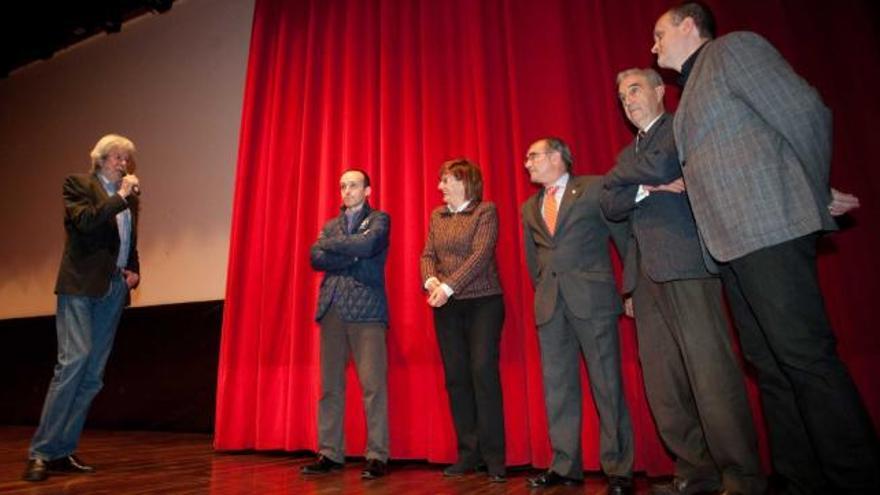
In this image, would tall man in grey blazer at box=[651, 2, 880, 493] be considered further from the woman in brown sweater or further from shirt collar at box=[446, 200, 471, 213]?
shirt collar at box=[446, 200, 471, 213]

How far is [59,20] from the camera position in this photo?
4621mm

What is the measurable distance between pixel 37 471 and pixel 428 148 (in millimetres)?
2306

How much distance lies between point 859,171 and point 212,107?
14.0 feet

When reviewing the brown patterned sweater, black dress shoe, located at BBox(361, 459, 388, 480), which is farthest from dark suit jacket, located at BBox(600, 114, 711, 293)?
black dress shoe, located at BBox(361, 459, 388, 480)

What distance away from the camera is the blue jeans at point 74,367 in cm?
218

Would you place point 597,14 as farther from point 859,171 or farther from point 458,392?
point 458,392

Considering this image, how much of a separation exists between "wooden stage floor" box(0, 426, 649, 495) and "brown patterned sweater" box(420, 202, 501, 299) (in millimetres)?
790

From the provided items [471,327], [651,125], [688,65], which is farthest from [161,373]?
[688,65]

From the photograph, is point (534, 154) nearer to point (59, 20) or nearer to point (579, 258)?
point (579, 258)

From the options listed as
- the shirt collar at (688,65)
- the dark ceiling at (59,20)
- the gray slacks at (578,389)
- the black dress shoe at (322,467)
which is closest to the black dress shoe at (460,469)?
the gray slacks at (578,389)

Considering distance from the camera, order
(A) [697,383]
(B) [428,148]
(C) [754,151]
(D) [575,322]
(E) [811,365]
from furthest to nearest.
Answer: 1. (B) [428,148]
2. (D) [575,322]
3. (A) [697,383]
4. (C) [754,151]
5. (E) [811,365]

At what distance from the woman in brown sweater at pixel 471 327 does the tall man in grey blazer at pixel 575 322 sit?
0.22 meters

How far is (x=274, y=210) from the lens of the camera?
3326 millimetres

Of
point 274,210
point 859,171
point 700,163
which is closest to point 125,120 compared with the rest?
point 274,210
